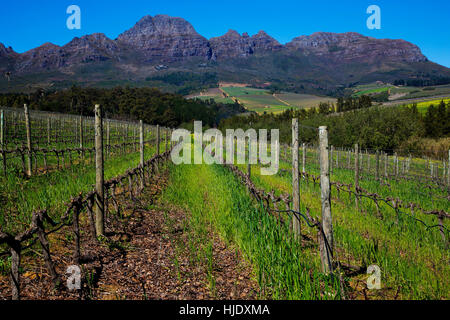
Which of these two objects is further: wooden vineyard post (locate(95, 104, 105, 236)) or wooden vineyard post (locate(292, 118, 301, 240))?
wooden vineyard post (locate(95, 104, 105, 236))

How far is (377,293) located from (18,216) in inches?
233

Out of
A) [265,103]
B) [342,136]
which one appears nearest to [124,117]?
[342,136]

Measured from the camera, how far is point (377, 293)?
3.47 m

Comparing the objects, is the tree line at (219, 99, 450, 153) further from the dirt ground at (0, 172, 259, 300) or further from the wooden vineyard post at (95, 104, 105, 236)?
the wooden vineyard post at (95, 104, 105, 236)

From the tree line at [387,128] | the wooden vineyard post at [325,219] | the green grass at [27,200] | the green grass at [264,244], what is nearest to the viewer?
the green grass at [264,244]

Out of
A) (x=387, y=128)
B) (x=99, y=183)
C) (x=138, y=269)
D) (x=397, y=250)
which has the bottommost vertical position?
(x=138, y=269)

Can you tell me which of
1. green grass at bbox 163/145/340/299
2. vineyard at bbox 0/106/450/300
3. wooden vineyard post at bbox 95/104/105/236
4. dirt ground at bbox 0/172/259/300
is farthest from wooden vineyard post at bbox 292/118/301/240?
wooden vineyard post at bbox 95/104/105/236

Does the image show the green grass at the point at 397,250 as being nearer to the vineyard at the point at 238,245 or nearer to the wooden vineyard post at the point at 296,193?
the vineyard at the point at 238,245

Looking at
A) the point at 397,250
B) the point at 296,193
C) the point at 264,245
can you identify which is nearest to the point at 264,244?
the point at 264,245

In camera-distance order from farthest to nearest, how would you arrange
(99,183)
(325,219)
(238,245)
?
(99,183)
(238,245)
(325,219)

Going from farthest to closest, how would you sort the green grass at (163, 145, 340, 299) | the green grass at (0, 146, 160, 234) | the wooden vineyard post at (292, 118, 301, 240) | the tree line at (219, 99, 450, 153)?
the tree line at (219, 99, 450, 153) < the green grass at (0, 146, 160, 234) < the wooden vineyard post at (292, 118, 301, 240) < the green grass at (163, 145, 340, 299)

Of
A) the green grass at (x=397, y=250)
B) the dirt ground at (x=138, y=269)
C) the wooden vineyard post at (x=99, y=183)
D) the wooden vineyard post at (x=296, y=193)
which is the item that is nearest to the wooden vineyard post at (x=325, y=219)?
the green grass at (x=397, y=250)

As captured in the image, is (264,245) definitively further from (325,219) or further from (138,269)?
(138,269)
